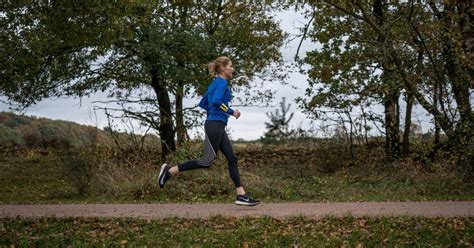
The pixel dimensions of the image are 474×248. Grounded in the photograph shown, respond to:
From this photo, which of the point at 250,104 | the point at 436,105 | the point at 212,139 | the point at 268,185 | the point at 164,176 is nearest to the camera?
the point at 212,139

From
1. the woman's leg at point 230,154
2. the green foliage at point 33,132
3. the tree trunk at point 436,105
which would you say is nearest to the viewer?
the woman's leg at point 230,154

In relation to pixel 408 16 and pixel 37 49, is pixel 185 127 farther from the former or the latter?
pixel 408 16

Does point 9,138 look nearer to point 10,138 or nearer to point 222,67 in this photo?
point 10,138

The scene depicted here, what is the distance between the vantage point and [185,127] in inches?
803

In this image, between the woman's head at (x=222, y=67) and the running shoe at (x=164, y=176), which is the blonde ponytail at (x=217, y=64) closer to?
the woman's head at (x=222, y=67)

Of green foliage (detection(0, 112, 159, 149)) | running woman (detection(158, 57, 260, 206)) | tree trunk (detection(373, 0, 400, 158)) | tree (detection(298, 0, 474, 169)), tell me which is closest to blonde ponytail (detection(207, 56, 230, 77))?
running woman (detection(158, 57, 260, 206))

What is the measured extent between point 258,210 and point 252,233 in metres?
1.72

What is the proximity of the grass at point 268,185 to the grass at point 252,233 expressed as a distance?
3659 millimetres

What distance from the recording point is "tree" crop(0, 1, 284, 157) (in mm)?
17984

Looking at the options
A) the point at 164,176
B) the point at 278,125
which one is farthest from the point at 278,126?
the point at 164,176

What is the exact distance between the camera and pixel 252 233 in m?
8.75

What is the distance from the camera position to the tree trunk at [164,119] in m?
20.0

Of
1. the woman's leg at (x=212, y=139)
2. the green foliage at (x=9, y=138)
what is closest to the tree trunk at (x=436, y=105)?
the woman's leg at (x=212, y=139)

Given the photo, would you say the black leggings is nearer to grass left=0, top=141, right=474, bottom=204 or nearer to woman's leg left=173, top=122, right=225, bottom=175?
woman's leg left=173, top=122, right=225, bottom=175
